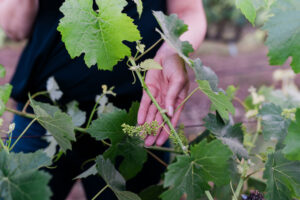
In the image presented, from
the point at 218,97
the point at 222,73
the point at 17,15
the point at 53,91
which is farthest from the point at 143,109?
the point at 222,73

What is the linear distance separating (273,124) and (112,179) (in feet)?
1.47

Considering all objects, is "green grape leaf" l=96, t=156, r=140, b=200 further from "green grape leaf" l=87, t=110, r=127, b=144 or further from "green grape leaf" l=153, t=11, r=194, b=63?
"green grape leaf" l=153, t=11, r=194, b=63

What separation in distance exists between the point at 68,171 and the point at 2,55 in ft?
15.1

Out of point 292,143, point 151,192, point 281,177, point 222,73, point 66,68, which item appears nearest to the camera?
point 292,143

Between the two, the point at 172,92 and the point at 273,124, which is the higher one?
the point at 172,92

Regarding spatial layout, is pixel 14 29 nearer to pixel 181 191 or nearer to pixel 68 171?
pixel 68 171

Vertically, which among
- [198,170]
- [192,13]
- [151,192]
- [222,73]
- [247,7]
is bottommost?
[222,73]

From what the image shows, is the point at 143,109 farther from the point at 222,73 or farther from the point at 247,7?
the point at 222,73

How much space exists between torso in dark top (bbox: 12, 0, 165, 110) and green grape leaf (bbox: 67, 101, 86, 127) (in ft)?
0.24

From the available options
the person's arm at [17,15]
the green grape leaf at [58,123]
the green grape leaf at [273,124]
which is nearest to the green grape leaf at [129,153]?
the green grape leaf at [58,123]

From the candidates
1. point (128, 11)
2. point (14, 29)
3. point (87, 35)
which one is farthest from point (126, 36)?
point (14, 29)

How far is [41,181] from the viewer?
519 mm

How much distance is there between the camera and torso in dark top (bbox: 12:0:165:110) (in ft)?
3.51

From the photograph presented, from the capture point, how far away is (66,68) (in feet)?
3.60
